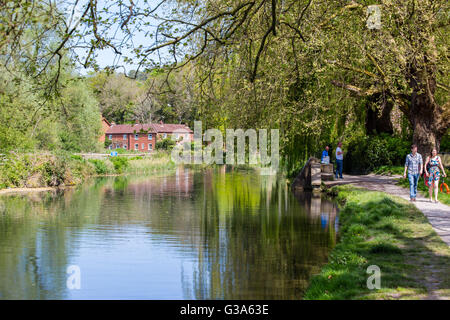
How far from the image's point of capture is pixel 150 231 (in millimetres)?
15852

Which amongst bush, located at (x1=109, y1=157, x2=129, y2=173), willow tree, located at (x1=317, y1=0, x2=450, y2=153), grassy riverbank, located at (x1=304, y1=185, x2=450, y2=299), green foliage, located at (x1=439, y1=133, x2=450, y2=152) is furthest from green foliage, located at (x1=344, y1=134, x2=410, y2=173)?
bush, located at (x1=109, y1=157, x2=129, y2=173)

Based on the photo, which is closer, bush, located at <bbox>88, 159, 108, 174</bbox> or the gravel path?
the gravel path

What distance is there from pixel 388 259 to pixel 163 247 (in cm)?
560

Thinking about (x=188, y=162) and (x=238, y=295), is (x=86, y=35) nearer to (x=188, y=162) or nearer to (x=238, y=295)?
(x=238, y=295)

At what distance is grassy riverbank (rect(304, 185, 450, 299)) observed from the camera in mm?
7855

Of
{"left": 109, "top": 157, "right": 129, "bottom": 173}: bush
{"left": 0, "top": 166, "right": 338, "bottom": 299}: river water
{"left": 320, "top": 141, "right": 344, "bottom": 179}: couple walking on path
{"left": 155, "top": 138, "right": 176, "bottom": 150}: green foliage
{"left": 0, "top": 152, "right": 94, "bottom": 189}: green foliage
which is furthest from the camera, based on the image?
{"left": 155, "top": 138, "right": 176, "bottom": 150}: green foliage

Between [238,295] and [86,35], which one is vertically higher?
[86,35]

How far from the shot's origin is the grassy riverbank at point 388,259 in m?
7.85

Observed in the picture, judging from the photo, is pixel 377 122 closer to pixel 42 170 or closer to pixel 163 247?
pixel 42 170

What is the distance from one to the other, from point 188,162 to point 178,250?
53.4 metres

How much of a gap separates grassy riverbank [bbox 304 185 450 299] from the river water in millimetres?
701

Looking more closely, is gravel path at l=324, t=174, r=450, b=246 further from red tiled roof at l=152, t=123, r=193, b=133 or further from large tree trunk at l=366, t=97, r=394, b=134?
red tiled roof at l=152, t=123, r=193, b=133

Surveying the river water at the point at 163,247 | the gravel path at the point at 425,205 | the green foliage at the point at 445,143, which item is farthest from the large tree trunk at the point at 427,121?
the green foliage at the point at 445,143
